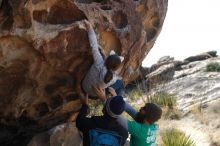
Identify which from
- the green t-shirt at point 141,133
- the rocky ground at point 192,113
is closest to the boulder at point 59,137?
the rocky ground at point 192,113

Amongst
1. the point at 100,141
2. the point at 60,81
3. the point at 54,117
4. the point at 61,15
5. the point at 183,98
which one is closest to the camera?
the point at 100,141

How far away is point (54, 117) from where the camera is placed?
7.64 m

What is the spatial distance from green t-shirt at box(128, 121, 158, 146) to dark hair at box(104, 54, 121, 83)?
92cm

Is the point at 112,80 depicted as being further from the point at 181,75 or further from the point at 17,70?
the point at 181,75

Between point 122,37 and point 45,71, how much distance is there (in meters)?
1.38

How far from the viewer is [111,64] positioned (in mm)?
6297

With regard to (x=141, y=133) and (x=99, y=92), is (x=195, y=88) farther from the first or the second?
(x=141, y=133)

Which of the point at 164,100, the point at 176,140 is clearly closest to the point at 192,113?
the point at 164,100

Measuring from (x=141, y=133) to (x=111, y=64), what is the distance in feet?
3.64

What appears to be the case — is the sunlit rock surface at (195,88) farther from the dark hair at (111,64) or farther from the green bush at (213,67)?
the dark hair at (111,64)

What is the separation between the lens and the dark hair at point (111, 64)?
6.26 metres

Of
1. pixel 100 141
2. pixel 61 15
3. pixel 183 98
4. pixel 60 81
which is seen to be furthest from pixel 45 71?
pixel 183 98

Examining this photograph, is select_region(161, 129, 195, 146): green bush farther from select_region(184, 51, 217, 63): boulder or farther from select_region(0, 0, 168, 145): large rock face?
select_region(184, 51, 217, 63): boulder

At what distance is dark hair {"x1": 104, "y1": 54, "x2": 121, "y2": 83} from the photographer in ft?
20.5
